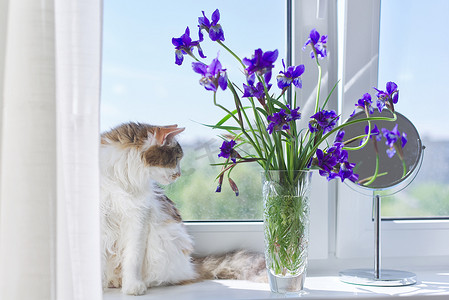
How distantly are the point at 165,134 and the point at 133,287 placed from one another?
0.35 m

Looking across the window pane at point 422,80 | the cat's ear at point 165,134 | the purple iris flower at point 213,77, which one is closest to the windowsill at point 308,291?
the window pane at point 422,80

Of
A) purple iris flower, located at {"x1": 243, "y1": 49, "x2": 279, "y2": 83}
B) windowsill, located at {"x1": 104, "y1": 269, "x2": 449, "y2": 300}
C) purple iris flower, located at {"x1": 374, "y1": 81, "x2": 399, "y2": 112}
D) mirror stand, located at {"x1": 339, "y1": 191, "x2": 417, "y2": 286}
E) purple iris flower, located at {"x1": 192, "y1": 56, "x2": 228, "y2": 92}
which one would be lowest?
windowsill, located at {"x1": 104, "y1": 269, "x2": 449, "y2": 300}

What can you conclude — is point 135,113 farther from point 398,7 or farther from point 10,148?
point 398,7

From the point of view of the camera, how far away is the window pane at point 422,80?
4.48ft

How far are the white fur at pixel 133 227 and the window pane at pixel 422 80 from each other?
2.07ft

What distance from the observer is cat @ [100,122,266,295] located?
114 cm

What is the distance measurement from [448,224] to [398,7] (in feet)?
2.00

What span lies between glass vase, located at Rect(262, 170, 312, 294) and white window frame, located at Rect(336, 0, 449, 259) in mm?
283

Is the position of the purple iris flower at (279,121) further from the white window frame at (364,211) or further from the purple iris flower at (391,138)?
the white window frame at (364,211)

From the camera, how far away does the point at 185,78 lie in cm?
131

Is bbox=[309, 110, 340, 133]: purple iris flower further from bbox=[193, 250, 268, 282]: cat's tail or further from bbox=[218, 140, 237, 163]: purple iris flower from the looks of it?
bbox=[193, 250, 268, 282]: cat's tail

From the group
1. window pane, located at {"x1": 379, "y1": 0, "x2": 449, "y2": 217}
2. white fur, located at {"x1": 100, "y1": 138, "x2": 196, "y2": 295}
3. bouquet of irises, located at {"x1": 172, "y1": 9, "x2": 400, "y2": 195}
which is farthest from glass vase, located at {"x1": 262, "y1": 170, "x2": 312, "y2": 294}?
window pane, located at {"x1": 379, "y1": 0, "x2": 449, "y2": 217}

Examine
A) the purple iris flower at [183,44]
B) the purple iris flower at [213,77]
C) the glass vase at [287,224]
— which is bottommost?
the glass vase at [287,224]

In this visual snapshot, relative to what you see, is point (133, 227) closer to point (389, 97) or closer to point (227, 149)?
point (227, 149)
